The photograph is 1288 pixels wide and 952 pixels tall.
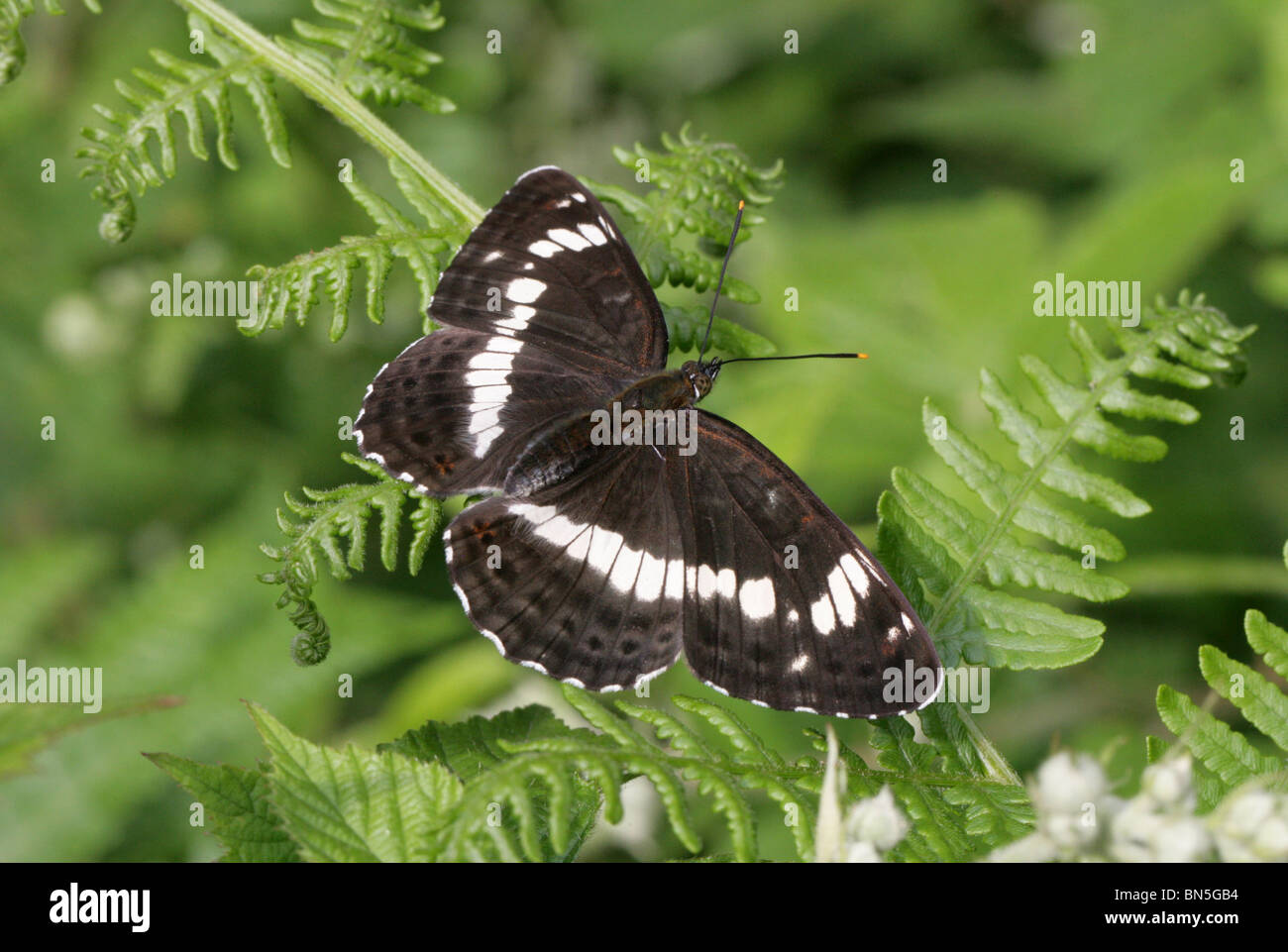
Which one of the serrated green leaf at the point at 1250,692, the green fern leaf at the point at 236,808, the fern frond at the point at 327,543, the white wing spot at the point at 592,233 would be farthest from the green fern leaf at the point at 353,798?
the serrated green leaf at the point at 1250,692

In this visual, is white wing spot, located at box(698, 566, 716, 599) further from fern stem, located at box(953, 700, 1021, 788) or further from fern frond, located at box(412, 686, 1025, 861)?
fern stem, located at box(953, 700, 1021, 788)

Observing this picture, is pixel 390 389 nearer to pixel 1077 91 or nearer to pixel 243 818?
pixel 243 818

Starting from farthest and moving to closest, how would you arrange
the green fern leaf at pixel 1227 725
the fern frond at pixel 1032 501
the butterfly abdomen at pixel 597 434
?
the butterfly abdomen at pixel 597 434
the fern frond at pixel 1032 501
the green fern leaf at pixel 1227 725

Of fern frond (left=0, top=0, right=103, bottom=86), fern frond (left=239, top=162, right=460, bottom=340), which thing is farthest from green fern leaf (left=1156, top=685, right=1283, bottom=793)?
fern frond (left=0, top=0, right=103, bottom=86)

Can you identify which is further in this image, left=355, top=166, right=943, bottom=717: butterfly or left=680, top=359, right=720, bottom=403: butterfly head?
left=680, top=359, right=720, bottom=403: butterfly head

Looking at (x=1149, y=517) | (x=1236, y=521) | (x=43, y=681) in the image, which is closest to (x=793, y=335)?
(x=1149, y=517)

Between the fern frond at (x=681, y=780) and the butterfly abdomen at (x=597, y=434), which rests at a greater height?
the butterfly abdomen at (x=597, y=434)

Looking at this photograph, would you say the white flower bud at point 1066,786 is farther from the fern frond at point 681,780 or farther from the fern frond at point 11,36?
the fern frond at point 11,36
